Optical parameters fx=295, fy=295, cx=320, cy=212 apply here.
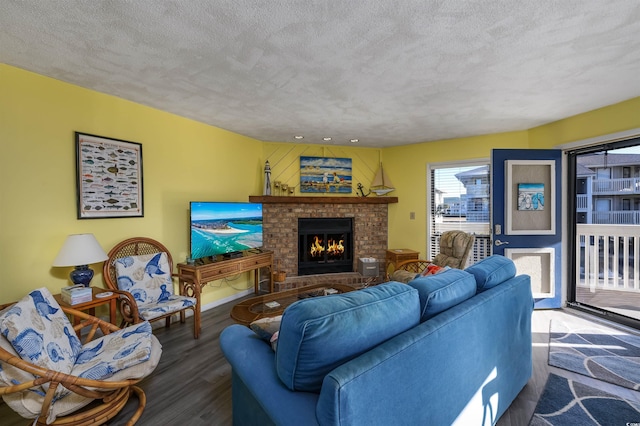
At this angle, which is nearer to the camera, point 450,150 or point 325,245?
point 450,150

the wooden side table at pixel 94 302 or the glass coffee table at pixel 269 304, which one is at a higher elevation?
the wooden side table at pixel 94 302

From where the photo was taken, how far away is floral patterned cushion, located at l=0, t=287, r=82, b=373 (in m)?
1.56

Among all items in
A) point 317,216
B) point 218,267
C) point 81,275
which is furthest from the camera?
point 317,216

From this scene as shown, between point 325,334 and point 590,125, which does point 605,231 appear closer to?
point 590,125

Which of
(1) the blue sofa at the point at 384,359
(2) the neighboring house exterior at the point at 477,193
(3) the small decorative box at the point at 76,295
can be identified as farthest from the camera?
(2) the neighboring house exterior at the point at 477,193

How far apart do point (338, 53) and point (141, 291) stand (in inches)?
110

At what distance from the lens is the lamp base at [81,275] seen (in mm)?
2447

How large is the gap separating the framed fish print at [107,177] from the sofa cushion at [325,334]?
8.67 ft

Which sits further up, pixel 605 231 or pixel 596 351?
pixel 605 231

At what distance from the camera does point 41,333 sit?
1716mm

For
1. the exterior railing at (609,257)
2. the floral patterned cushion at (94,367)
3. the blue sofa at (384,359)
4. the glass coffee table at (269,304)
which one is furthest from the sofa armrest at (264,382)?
the exterior railing at (609,257)

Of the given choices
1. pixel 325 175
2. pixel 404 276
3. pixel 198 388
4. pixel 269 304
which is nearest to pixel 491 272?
pixel 404 276

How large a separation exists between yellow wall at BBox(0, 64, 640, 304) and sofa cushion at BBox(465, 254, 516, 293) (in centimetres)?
248

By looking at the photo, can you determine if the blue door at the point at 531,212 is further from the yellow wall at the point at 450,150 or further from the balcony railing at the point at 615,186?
the balcony railing at the point at 615,186
